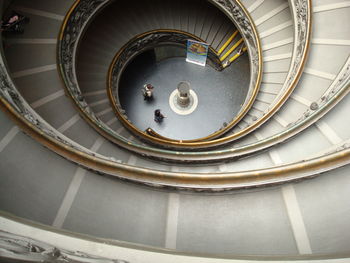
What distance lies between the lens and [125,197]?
9.87 feet

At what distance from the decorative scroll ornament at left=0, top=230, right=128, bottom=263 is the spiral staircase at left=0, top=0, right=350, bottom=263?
12mm

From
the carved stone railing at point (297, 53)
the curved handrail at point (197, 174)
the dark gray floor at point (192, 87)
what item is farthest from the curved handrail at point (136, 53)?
the curved handrail at point (197, 174)

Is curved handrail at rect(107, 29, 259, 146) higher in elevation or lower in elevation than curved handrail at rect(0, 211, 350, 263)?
higher

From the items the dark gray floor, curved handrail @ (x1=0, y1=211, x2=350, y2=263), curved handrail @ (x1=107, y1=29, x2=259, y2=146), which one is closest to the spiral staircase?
curved handrail @ (x1=0, y1=211, x2=350, y2=263)

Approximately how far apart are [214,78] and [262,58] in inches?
110

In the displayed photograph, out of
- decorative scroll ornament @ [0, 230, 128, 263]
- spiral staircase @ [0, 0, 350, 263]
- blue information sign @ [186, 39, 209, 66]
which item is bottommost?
decorative scroll ornament @ [0, 230, 128, 263]

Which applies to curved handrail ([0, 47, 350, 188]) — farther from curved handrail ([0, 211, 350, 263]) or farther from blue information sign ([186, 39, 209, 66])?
blue information sign ([186, 39, 209, 66])

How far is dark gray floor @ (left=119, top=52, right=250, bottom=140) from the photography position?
991cm

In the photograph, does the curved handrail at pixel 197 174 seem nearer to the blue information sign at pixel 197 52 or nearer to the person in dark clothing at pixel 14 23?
the person in dark clothing at pixel 14 23

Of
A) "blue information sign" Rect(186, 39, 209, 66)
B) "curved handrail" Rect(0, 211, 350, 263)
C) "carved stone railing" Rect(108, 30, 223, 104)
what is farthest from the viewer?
"blue information sign" Rect(186, 39, 209, 66)

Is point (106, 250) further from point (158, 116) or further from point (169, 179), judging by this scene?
point (158, 116)

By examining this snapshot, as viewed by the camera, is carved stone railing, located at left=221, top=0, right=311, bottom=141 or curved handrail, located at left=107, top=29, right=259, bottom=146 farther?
curved handrail, located at left=107, top=29, right=259, bottom=146

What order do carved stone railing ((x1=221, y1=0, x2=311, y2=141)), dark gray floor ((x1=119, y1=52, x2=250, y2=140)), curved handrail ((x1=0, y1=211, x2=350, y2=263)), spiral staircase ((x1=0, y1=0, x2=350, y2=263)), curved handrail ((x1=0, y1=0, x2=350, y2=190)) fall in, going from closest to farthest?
curved handrail ((x1=0, y1=211, x2=350, y2=263)), spiral staircase ((x1=0, y1=0, x2=350, y2=263)), curved handrail ((x1=0, y1=0, x2=350, y2=190)), carved stone railing ((x1=221, y1=0, x2=311, y2=141)), dark gray floor ((x1=119, y1=52, x2=250, y2=140))

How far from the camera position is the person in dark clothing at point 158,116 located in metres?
9.67
